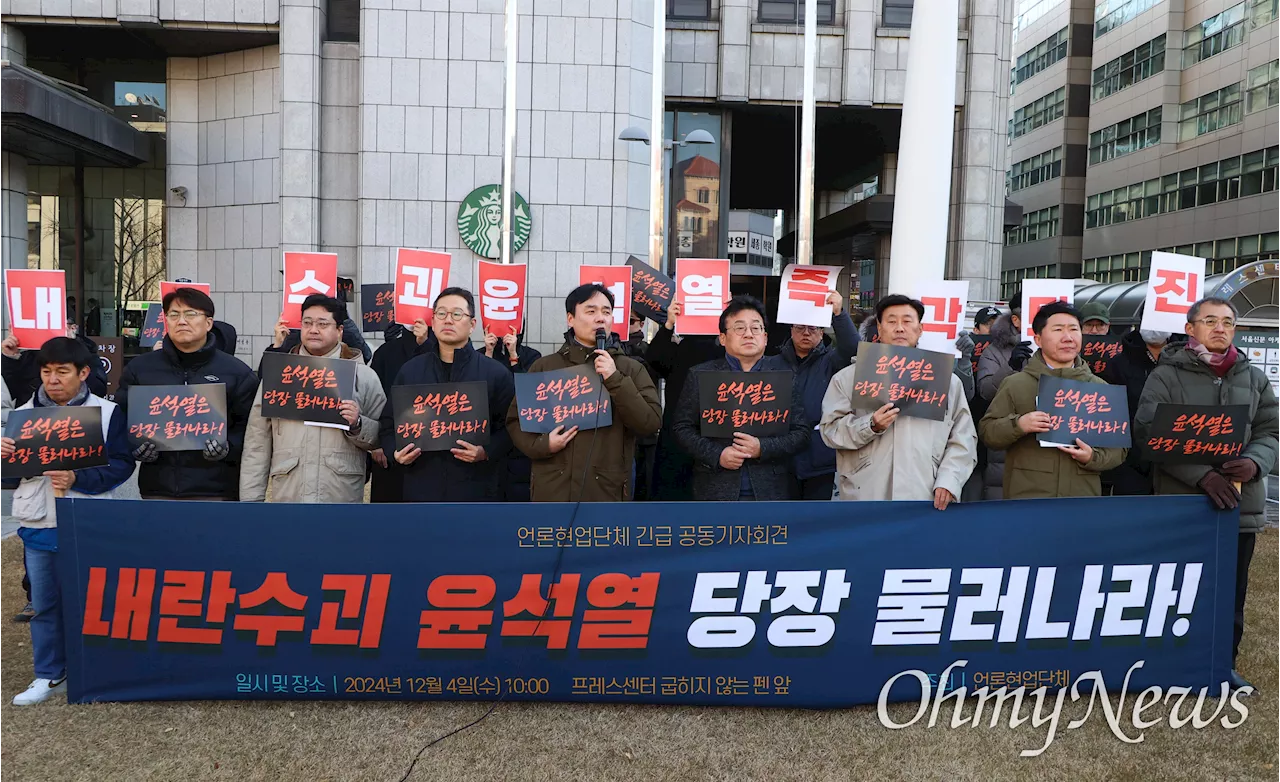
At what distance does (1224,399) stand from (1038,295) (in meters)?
3.00

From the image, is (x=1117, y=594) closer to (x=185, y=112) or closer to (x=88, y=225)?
(x=185, y=112)

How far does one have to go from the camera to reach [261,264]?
54.9 ft

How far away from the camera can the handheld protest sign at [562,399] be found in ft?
15.0

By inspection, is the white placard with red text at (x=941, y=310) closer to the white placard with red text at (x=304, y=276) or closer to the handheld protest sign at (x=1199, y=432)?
the handheld protest sign at (x=1199, y=432)

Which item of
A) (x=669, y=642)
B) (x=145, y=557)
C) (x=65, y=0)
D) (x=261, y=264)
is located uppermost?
(x=65, y=0)

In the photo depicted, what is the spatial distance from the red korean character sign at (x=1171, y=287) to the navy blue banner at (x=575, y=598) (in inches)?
100

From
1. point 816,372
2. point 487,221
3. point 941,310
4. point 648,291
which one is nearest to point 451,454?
point 816,372

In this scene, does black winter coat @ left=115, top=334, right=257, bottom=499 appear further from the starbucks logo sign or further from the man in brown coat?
the starbucks logo sign

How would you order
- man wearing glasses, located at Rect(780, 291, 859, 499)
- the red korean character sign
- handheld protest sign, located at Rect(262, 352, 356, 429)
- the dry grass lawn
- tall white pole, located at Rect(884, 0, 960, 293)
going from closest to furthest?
the dry grass lawn < handheld protest sign, located at Rect(262, 352, 356, 429) < man wearing glasses, located at Rect(780, 291, 859, 499) < the red korean character sign < tall white pole, located at Rect(884, 0, 960, 293)

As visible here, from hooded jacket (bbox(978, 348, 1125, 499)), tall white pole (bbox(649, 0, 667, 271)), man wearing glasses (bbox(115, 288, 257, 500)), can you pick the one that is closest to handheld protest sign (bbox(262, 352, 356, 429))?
man wearing glasses (bbox(115, 288, 257, 500))

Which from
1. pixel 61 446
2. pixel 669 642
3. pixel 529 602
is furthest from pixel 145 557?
pixel 669 642

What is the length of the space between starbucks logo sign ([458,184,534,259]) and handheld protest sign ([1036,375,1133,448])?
38.8ft

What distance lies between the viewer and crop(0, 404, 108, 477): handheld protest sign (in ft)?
14.2

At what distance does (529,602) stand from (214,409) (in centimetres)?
188
